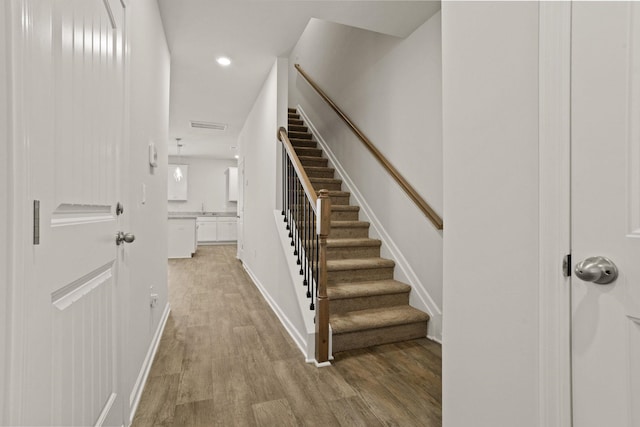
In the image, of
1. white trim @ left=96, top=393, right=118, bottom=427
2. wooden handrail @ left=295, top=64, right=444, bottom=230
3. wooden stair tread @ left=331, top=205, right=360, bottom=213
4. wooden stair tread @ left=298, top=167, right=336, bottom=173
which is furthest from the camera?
wooden stair tread @ left=298, top=167, right=336, bottom=173

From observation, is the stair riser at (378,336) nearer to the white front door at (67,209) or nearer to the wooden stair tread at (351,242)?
the wooden stair tread at (351,242)

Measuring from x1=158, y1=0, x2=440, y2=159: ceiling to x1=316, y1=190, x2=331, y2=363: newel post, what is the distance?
1504mm

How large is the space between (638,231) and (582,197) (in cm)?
13

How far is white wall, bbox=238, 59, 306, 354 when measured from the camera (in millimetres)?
2879

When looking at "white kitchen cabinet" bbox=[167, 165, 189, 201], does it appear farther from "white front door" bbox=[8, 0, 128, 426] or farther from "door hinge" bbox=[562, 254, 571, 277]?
"door hinge" bbox=[562, 254, 571, 277]

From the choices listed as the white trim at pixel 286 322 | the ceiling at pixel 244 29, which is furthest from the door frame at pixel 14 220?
the ceiling at pixel 244 29

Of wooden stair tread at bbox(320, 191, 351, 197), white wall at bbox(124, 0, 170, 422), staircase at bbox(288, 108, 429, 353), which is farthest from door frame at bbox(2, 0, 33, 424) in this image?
wooden stair tread at bbox(320, 191, 351, 197)

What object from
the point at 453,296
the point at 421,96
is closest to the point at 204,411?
the point at 453,296

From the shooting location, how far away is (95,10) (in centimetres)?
107

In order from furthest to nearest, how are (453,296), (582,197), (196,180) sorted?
1. (196,180)
2. (453,296)
3. (582,197)

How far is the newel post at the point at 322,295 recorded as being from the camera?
2.15 m

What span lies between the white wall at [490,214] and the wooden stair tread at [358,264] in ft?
5.21

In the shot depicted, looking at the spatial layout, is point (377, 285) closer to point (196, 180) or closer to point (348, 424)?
point (348, 424)

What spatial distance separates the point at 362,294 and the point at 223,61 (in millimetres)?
2791
